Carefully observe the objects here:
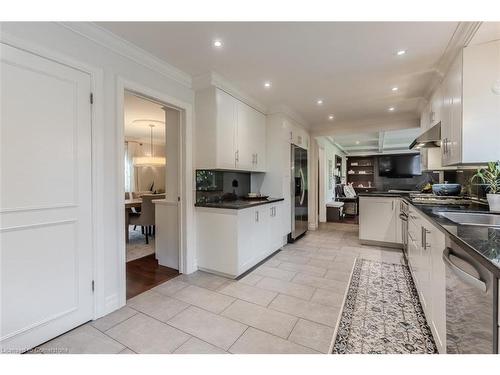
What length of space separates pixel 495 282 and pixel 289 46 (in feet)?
7.29

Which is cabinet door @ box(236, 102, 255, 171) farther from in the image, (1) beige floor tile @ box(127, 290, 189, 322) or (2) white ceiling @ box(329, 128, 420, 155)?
(2) white ceiling @ box(329, 128, 420, 155)

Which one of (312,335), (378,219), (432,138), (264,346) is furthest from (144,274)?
(432,138)

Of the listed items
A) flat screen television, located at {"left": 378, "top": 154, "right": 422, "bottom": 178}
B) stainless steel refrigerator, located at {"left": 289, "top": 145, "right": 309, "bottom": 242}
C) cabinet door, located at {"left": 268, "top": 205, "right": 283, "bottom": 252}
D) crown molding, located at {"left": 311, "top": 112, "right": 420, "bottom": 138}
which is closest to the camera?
cabinet door, located at {"left": 268, "top": 205, "right": 283, "bottom": 252}

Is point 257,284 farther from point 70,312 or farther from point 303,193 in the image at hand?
point 303,193

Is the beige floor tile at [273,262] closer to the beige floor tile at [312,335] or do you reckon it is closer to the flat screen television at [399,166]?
the beige floor tile at [312,335]

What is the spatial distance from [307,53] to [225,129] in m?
1.29

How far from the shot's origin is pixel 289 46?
2.18 metres

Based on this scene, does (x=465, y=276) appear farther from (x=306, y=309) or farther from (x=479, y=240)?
(x=306, y=309)

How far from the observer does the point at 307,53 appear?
2.31 metres

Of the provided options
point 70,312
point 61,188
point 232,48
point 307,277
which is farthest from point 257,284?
point 232,48

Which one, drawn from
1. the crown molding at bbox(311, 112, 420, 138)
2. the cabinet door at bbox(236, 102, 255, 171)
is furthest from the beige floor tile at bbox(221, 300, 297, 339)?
the crown molding at bbox(311, 112, 420, 138)

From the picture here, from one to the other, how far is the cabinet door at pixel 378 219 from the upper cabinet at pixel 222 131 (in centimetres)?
228

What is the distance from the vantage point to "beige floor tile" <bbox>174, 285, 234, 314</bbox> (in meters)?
2.13

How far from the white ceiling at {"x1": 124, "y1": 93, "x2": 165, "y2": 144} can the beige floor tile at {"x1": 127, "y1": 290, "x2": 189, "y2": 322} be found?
88.3 inches
